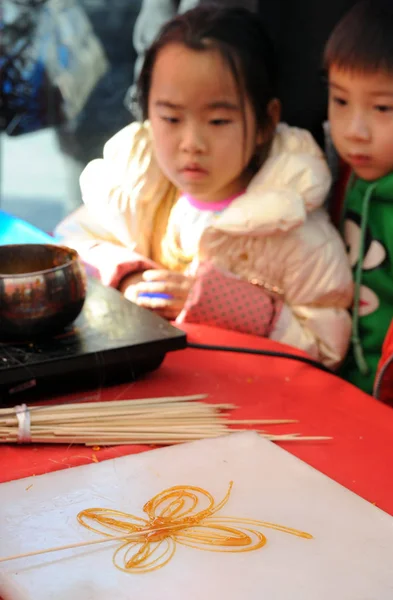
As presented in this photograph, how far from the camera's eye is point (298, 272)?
1413 mm

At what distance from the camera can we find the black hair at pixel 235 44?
1.39m

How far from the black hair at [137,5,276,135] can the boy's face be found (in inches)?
5.2

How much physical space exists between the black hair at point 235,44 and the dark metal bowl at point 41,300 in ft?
1.80

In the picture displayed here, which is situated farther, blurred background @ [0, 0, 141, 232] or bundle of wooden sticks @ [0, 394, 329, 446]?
blurred background @ [0, 0, 141, 232]

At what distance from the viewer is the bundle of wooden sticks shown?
86cm

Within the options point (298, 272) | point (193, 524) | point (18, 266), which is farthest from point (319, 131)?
point (193, 524)

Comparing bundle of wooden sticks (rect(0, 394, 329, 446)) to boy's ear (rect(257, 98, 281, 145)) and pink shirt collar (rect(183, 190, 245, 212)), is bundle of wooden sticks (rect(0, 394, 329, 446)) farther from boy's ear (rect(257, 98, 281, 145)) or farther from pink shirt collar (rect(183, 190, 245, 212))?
boy's ear (rect(257, 98, 281, 145))

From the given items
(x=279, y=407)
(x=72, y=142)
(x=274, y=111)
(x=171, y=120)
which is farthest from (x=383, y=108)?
(x=72, y=142)

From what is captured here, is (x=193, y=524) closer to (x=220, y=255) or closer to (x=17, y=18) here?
(x=220, y=255)

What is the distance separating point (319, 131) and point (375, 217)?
12.0 inches

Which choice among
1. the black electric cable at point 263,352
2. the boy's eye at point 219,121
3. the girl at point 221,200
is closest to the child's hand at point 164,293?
the girl at point 221,200

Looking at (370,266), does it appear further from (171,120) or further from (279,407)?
(279,407)

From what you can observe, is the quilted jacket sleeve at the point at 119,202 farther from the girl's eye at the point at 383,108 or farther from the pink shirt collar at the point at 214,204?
the girl's eye at the point at 383,108

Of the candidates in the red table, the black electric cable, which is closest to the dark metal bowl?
the red table
